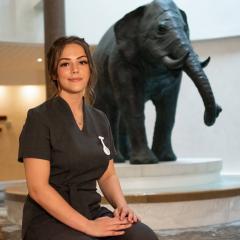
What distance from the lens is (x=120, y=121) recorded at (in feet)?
19.7

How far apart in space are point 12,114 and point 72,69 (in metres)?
10.6

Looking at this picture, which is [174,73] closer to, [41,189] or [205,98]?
[205,98]

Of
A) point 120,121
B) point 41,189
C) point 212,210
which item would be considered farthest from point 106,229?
point 120,121

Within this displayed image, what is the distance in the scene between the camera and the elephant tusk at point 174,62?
15.0ft

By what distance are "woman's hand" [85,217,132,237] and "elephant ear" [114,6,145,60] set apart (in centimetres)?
346

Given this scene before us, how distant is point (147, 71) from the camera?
5.22 meters

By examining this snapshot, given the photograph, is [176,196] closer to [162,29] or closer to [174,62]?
[174,62]

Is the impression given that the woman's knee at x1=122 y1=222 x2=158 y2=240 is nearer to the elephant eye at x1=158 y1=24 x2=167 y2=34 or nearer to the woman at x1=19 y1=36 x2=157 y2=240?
the woman at x1=19 y1=36 x2=157 y2=240

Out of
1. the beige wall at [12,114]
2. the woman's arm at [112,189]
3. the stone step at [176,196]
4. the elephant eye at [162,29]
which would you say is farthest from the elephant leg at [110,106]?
the beige wall at [12,114]

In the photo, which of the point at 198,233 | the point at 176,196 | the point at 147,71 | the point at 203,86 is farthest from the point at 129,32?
the point at 198,233

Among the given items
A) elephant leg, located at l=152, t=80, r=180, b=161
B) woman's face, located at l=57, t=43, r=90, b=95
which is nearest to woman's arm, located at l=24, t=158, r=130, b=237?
woman's face, located at l=57, t=43, r=90, b=95

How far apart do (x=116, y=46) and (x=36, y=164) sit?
3.60 metres

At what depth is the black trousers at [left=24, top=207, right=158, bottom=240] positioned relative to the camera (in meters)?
1.78

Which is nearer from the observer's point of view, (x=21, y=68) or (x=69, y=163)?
(x=69, y=163)
